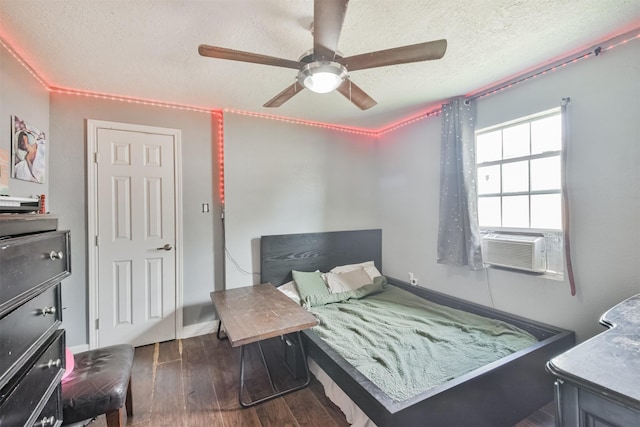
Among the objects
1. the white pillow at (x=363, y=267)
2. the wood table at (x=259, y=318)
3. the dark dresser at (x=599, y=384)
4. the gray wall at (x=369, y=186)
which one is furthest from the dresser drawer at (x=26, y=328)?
the white pillow at (x=363, y=267)

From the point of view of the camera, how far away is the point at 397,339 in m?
2.13

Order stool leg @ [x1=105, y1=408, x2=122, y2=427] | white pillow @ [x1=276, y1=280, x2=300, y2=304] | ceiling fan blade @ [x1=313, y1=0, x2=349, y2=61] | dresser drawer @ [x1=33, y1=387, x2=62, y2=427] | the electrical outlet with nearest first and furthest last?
dresser drawer @ [x1=33, y1=387, x2=62, y2=427], ceiling fan blade @ [x1=313, y1=0, x2=349, y2=61], stool leg @ [x1=105, y1=408, x2=122, y2=427], white pillow @ [x1=276, y1=280, x2=300, y2=304], the electrical outlet

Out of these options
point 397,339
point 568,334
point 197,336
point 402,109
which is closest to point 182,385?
point 197,336

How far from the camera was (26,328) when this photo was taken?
36.1 inches

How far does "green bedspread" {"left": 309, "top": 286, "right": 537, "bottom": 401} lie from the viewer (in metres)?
1.70

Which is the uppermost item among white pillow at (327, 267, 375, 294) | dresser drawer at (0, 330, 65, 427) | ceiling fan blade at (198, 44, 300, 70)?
ceiling fan blade at (198, 44, 300, 70)

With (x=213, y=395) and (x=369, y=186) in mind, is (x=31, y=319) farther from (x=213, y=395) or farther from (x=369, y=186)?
(x=369, y=186)

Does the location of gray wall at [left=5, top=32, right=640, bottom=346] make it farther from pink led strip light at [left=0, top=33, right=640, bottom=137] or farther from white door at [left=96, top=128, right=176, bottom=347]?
white door at [left=96, top=128, right=176, bottom=347]

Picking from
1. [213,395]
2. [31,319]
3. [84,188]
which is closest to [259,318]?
[213,395]

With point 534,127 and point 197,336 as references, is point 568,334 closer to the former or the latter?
point 534,127

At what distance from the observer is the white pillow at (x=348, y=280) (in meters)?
3.10

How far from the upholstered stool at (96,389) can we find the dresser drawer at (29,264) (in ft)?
2.04

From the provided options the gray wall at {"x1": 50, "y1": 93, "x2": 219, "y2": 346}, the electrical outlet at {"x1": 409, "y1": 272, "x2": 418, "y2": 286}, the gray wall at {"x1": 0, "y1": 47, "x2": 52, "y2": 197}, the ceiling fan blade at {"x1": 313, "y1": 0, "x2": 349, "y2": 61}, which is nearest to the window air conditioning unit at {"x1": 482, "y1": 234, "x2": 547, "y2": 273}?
the electrical outlet at {"x1": 409, "y1": 272, "x2": 418, "y2": 286}

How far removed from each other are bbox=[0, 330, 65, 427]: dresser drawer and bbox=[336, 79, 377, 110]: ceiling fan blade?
1.91m
